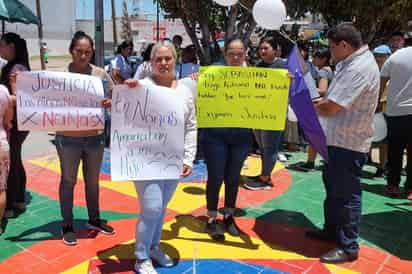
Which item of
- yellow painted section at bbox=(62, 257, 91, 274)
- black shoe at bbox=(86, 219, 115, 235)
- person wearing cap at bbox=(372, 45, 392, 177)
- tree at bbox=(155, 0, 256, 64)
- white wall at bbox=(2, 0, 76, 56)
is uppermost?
white wall at bbox=(2, 0, 76, 56)

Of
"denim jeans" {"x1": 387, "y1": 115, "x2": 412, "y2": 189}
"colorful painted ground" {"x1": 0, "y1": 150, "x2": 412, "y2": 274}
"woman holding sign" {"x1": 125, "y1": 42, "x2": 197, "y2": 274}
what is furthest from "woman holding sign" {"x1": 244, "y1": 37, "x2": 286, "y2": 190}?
"woman holding sign" {"x1": 125, "y1": 42, "x2": 197, "y2": 274}

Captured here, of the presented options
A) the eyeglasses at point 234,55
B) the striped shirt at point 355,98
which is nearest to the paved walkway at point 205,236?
the striped shirt at point 355,98

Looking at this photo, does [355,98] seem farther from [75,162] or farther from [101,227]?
[101,227]

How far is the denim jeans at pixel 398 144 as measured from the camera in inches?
213

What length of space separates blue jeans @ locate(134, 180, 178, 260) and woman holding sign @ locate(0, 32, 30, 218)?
1352mm

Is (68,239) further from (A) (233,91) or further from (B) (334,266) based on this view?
(B) (334,266)

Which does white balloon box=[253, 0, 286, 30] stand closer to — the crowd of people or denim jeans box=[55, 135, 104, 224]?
the crowd of people

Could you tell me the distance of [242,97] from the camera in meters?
3.89

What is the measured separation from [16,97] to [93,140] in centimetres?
70

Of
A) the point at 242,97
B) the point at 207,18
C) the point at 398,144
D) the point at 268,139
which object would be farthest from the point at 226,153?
the point at 207,18

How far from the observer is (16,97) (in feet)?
11.3

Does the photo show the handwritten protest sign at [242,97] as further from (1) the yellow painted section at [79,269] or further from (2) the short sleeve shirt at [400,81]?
(2) the short sleeve shirt at [400,81]

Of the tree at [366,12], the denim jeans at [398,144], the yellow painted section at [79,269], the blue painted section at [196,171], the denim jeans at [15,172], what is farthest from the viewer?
the tree at [366,12]

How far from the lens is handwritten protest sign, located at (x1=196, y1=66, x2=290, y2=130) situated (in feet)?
12.5
